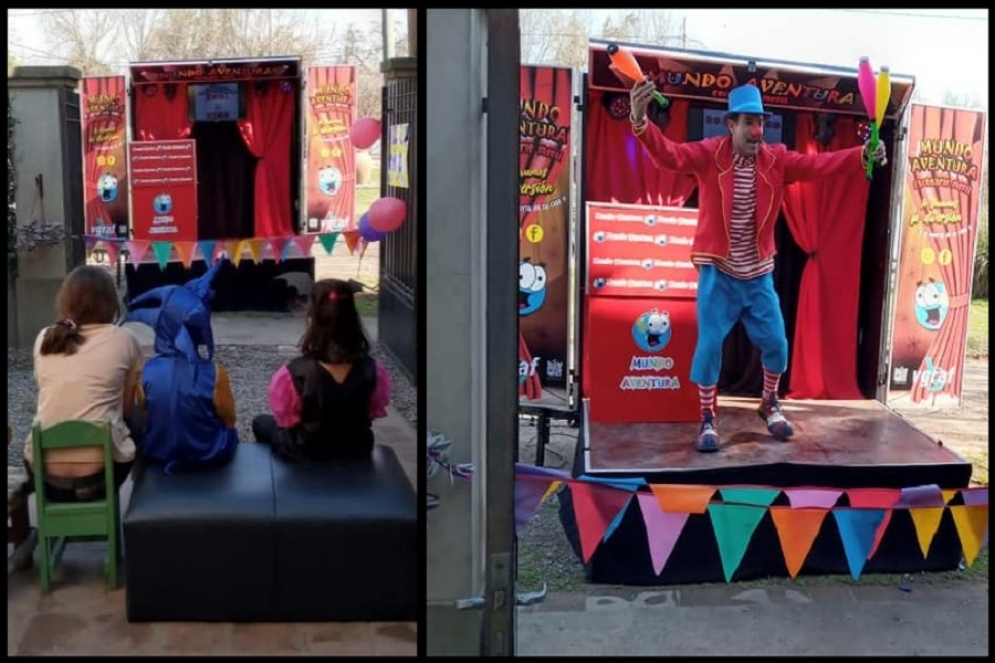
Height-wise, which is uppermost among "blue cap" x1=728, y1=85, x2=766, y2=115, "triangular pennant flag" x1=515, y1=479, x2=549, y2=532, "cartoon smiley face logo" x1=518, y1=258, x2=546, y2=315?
"blue cap" x1=728, y1=85, x2=766, y2=115

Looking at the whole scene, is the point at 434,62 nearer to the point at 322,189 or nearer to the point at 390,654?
the point at 390,654

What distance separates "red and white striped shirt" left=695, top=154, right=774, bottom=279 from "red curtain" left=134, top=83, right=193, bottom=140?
5404mm

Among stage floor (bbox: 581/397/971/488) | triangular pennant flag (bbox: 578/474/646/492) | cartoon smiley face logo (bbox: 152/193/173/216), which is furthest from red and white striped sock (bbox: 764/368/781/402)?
cartoon smiley face logo (bbox: 152/193/173/216)

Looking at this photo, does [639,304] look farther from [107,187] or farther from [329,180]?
A: [107,187]

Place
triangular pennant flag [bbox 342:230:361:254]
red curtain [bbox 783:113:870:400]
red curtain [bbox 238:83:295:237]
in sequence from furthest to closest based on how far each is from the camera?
1. red curtain [bbox 238:83:295:237]
2. triangular pennant flag [bbox 342:230:361:254]
3. red curtain [bbox 783:113:870:400]

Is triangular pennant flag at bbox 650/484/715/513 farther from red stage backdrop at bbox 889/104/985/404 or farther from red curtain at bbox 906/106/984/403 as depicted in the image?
red curtain at bbox 906/106/984/403

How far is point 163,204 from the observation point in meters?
8.44

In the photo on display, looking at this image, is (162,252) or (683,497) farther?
(162,252)

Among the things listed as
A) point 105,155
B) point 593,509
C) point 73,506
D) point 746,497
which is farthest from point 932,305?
point 105,155

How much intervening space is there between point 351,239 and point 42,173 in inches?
92.3

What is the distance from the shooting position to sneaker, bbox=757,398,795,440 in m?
4.38

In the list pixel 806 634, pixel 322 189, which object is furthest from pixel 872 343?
pixel 322 189

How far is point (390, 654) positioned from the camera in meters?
3.32

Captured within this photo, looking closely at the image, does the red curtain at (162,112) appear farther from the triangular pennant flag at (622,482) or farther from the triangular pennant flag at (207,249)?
the triangular pennant flag at (622,482)
